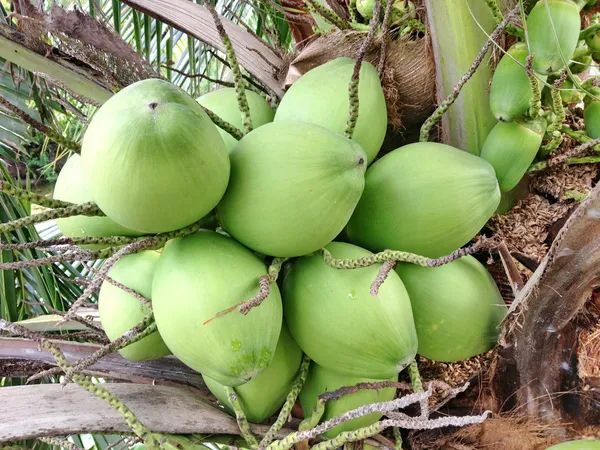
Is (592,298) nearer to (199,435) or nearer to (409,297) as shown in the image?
(409,297)

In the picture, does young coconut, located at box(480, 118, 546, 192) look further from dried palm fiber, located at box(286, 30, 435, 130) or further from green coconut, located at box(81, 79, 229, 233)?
green coconut, located at box(81, 79, 229, 233)

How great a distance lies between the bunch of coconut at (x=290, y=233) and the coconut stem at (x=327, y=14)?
12cm

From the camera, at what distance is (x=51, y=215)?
0.73 meters

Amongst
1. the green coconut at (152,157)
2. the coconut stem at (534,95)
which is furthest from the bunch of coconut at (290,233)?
the coconut stem at (534,95)

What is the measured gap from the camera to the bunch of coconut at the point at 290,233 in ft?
2.30

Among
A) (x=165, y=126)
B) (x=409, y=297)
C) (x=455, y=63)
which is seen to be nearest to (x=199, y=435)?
(x=409, y=297)

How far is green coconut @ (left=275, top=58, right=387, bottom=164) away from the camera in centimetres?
91

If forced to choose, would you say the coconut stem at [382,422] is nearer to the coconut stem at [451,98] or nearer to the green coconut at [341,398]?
the green coconut at [341,398]

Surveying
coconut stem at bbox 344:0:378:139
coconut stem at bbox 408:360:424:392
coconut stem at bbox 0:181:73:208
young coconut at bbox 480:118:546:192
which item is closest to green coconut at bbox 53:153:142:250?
coconut stem at bbox 0:181:73:208

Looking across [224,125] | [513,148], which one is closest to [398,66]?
[513,148]

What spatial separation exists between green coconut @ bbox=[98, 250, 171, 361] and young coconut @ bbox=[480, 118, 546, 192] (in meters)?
0.57

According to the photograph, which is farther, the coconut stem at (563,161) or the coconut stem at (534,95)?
the coconut stem at (563,161)

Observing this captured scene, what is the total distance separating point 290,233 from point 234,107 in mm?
356

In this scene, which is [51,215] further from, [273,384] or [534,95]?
[534,95]
